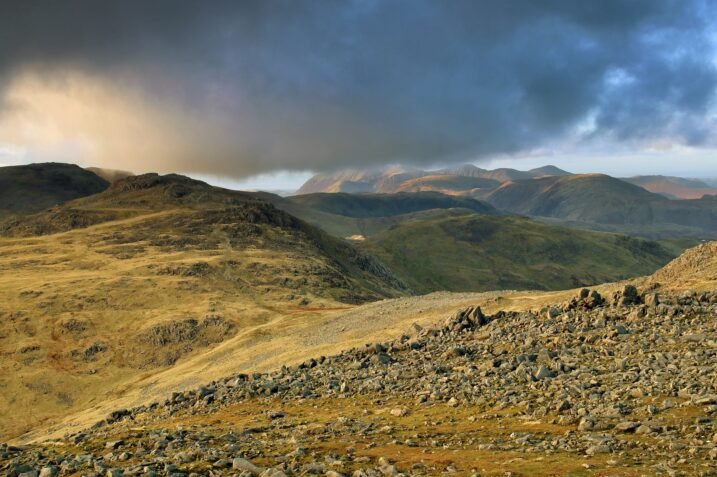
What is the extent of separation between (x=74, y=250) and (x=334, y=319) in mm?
125754

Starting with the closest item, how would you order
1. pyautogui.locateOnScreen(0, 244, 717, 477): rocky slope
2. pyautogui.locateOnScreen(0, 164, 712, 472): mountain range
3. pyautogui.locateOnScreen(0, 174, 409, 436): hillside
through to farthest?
pyautogui.locateOnScreen(0, 244, 717, 477): rocky slope, pyautogui.locateOnScreen(0, 164, 712, 472): mountain range, pyautogui.locateOnScreen(0, 174, 409, 436): hillside

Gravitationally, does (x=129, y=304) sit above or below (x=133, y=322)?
above

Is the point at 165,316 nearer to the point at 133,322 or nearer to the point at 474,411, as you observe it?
the point at 133,322

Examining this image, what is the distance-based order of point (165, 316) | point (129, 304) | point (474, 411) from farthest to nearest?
1. point (129, 304)
2. point (165, 316)
3. point (474, 411)

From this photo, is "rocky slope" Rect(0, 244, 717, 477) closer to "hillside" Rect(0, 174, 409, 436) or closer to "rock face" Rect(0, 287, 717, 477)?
"rock face" Rect(0, 287, 717, 477)

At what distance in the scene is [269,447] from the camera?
25297 mm

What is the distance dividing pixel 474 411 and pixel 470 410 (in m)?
0.33

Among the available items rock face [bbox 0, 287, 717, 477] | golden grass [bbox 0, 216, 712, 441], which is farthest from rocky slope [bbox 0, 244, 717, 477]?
golden grass [bbox 0, 216, 712, 441]

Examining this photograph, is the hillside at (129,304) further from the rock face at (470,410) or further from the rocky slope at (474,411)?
the rocky slope at (474,411)

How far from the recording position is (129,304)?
5037 inches

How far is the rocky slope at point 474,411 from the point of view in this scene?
21.0 m

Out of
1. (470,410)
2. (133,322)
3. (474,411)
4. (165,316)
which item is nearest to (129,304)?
(133,322)

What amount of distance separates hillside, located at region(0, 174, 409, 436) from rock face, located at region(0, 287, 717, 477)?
42.8 metres

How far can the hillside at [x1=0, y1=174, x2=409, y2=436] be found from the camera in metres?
92.7
